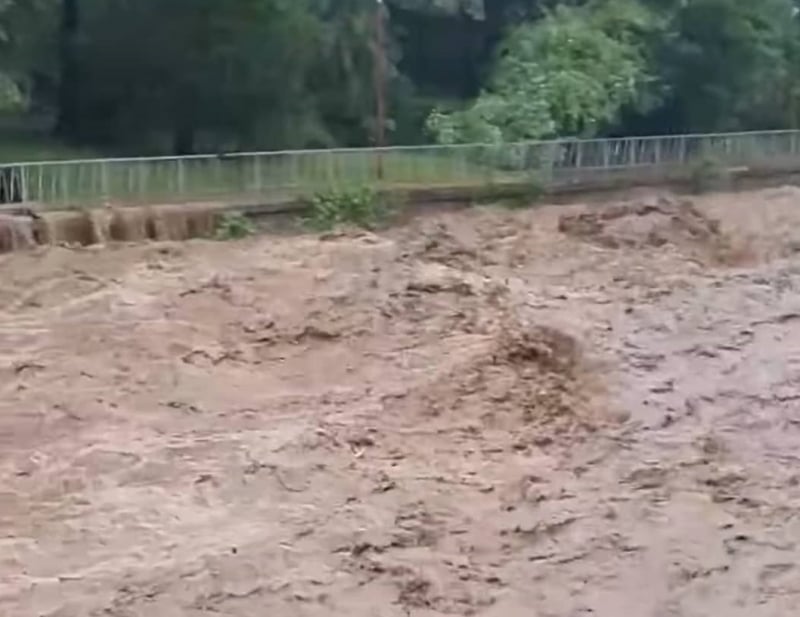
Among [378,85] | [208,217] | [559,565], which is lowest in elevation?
[559,565]

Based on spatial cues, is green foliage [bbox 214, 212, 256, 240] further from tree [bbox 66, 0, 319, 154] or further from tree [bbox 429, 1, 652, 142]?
tree [bbox 429, 1, 652, 142]

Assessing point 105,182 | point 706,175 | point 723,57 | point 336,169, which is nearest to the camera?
point 105,182

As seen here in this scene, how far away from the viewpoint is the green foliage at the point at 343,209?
1512 cm

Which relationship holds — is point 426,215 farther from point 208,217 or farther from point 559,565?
point 559,565

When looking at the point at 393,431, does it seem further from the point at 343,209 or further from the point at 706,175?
the point at 706,175

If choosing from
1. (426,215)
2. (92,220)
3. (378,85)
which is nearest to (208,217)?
(92,220)

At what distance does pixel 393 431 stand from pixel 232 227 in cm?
564

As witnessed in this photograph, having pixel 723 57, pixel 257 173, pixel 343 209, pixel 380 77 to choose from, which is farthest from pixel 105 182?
pixel 723 57

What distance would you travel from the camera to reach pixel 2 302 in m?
11.8

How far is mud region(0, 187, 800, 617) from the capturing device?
706 cm

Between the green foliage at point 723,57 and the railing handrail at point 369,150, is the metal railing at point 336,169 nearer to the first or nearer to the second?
the railing handrail at point 369,150

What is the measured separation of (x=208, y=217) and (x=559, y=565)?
8.00 m

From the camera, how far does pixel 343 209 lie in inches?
600

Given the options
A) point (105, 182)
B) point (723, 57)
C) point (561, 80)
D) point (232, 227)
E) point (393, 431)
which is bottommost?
point (393, 431)
